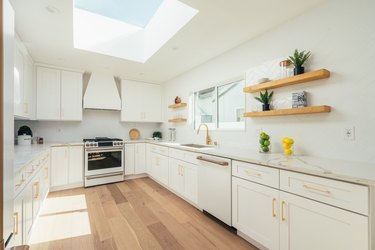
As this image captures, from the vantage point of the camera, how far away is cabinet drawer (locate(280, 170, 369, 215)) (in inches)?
43.1

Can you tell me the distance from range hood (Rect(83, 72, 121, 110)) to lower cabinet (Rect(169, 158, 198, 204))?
81.6 inches

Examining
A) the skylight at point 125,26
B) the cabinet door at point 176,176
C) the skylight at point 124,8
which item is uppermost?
the skylight at point 124,8

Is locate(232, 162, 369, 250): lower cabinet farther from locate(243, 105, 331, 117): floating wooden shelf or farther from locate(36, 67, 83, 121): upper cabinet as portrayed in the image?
locate(36, 67, 83, 121): upper cabinet

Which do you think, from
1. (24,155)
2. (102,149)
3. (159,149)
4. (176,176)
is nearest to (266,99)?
(176,176)

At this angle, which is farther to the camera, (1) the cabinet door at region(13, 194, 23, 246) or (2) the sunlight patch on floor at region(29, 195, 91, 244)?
(2) the sunlight patch on floor at region(29, 195, 91, 244)

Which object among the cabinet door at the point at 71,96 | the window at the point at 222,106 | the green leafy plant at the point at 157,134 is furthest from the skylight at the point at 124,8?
the green leafy plant at the point at 157,134

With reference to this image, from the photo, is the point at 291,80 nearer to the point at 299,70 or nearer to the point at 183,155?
the point at 299,70

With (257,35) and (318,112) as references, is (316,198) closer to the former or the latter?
(318,112)

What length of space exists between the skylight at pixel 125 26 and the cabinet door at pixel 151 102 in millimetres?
1401

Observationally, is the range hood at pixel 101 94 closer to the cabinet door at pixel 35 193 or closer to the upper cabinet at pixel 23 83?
the upper cabinet at pixel 23 83

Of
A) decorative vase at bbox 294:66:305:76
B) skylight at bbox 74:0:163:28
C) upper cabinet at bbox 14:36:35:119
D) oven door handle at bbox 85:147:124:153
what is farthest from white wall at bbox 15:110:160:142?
decorative vase at bbox 294:66:305:76

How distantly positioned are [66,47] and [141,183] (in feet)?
9.37

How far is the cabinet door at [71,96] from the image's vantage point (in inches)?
145

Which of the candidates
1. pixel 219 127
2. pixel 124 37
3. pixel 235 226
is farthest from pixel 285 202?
pixel 124 37
